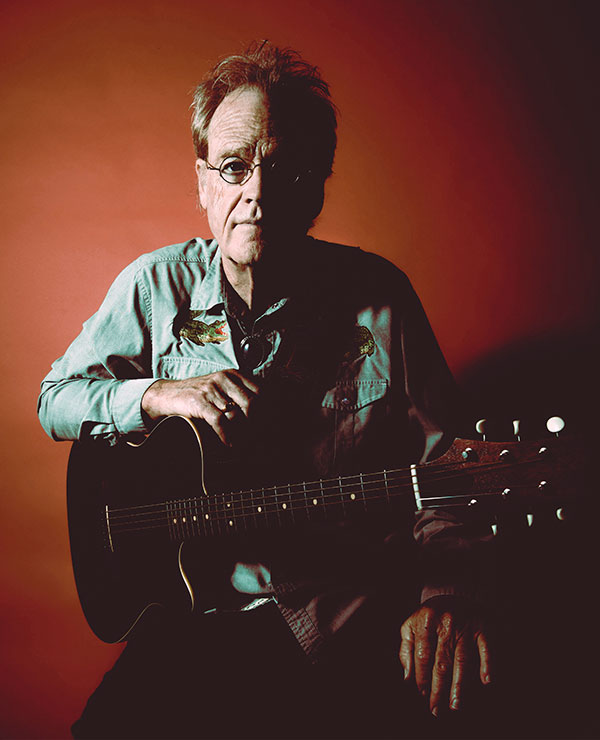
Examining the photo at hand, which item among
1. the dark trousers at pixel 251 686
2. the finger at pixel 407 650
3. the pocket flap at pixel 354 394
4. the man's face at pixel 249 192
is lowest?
the dark trousers at pixel 251 686

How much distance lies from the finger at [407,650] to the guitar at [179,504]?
8.6 inches

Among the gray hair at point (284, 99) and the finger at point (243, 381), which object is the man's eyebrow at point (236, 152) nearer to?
the gray hair at point (284, 99)

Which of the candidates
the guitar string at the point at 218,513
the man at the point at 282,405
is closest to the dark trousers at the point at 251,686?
the man at the point at 282,405

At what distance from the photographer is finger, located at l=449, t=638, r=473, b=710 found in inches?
32.6

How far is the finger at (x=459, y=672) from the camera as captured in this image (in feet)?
2.72

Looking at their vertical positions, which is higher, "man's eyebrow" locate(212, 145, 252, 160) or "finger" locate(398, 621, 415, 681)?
"man's eyebrow" locate(212, 145, 252, 160)

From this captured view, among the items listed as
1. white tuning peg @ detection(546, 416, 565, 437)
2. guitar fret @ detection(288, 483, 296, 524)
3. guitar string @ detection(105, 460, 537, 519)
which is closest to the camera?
white tuning peg @ detection(546, 416, 565, 437)

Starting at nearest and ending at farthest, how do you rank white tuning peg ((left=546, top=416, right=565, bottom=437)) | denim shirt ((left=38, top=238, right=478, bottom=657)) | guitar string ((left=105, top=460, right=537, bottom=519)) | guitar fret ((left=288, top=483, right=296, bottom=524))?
white tuning peg ((left=546, top=416, right=565, bottom=437))
guitar string ((left=105, top=460, right=537, bottom=519))
guitar fret ((left=288, top=483, right=296, bottom=524))
denim shirt ((left=38, top=238, right=478, bottom=657))

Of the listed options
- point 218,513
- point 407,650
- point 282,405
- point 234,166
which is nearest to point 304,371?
point 282,405

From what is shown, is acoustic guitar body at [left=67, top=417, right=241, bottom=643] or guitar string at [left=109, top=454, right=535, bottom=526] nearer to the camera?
guitar string at [left=109, top=454, right=535, bottom=526]

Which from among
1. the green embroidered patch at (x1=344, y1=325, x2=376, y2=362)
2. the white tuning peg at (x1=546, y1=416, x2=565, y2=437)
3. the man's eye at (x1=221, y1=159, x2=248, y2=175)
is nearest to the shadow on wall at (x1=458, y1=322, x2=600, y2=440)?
the green embroidered patch at (x1=344, y1=325, x2=376, y2=362)

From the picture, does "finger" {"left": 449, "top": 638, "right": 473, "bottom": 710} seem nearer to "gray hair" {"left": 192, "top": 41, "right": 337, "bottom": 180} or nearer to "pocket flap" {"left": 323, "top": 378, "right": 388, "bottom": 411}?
"pocket flap" {"left": 323, "top": 378, "right": 388, "bottom": 411}

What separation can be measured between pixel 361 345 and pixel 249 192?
1.36ft

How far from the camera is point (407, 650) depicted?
893mm
